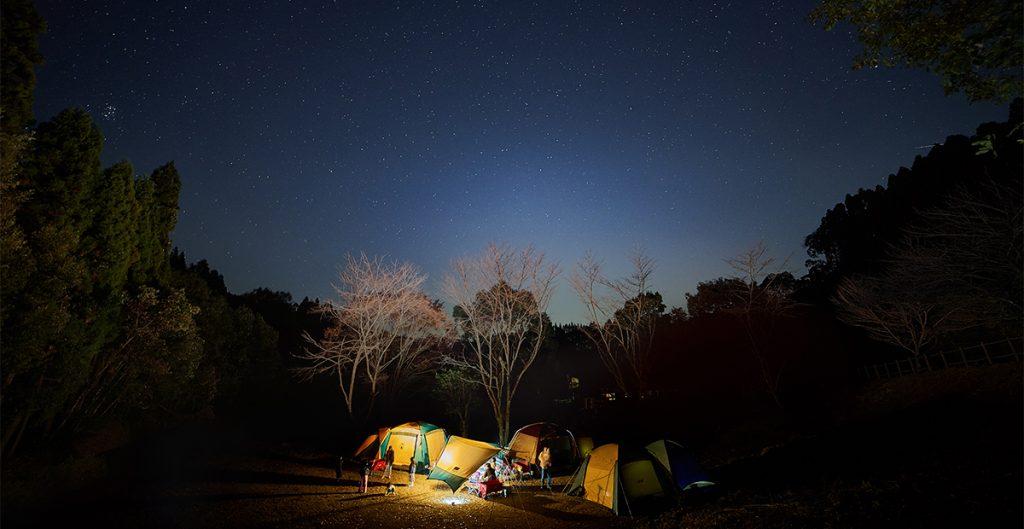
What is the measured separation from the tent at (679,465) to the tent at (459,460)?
5272 millimetres

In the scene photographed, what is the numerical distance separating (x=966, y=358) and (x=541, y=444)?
20.8 meters

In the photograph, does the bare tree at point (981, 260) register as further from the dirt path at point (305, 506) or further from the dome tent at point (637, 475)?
the dirt path at point (305, 506)

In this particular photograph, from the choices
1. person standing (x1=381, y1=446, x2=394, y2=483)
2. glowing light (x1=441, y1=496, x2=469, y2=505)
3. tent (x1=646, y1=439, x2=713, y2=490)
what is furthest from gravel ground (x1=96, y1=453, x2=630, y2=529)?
tent (x1=646, y1=439, x2=713, y2=490)

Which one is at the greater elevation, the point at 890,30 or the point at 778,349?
the point at 890,30

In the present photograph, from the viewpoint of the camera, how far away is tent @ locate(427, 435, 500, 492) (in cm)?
1357

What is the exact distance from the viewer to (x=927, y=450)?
894cm

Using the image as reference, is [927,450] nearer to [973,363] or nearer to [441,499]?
[441,499]

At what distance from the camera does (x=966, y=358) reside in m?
19.5

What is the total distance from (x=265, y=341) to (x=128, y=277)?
1507 centimetres

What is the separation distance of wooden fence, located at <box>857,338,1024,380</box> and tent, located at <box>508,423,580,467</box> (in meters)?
17.1

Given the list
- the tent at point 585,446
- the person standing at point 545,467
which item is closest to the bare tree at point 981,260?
the tent at point 585,446

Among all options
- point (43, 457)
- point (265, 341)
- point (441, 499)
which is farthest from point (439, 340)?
point (43, 457)

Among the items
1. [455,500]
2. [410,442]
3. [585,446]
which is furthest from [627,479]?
[410,442]

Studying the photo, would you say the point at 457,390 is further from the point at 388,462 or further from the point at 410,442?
the point at 388,462
